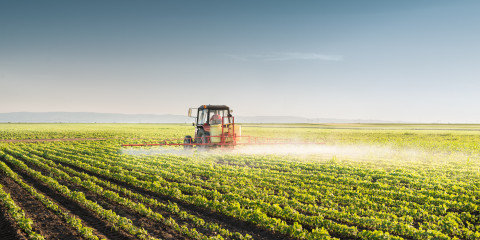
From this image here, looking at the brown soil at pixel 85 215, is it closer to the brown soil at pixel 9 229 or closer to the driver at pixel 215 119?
the brown soil at pixel 9 229

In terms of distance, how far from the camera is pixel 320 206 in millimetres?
8961

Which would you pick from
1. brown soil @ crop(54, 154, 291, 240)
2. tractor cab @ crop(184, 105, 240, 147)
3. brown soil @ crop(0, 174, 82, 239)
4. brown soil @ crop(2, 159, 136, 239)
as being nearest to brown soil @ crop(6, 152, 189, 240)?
brown soil @ crop(2, 159, 136, 239)

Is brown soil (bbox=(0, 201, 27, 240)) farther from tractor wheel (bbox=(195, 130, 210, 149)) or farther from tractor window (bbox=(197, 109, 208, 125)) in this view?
tractor window (bbox=(197, 109, 208, 125))

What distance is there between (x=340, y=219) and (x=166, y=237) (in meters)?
4.22

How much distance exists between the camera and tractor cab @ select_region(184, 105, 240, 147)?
19750mm

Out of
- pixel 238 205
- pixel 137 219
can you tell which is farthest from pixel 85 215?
pixel 238 205

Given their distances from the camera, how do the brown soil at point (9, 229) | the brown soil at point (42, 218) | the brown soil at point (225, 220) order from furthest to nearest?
the brown soil at point (225, 220) < the brown soil at point (42, 218) < the brown soil at point (9, 229)

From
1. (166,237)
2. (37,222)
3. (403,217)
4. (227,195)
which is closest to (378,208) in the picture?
(403,217)

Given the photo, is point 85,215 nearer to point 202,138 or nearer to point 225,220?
point 225,220

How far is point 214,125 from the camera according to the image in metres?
19.8

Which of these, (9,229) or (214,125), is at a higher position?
(214,125)

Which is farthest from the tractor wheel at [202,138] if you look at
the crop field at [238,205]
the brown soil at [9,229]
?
the brown soil at [9,229]

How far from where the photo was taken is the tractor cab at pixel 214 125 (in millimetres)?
19750

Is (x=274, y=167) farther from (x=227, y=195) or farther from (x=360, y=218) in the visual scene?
(x=360, y=218)
